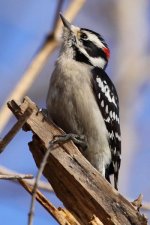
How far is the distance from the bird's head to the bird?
11 millimetres

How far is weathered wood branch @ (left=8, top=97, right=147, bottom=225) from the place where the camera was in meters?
3.25

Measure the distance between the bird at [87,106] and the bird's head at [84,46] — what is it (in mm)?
11

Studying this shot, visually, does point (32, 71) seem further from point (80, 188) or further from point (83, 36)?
point (83, 36)

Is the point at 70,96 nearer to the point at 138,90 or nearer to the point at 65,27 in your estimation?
the point at 65,27

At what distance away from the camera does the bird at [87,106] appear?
173 inches

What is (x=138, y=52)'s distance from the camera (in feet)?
21.3

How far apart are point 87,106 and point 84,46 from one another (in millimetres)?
A: 655

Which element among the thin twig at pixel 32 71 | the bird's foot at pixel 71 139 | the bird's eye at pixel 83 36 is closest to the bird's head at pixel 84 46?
the bird's eye at pixel 83 36

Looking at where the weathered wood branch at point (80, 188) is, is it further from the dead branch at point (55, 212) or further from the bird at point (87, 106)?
the bird at point (87, 106)

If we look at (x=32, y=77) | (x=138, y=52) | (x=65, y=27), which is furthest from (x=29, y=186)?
(x=138, y=52)

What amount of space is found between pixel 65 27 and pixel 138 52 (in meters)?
1.78

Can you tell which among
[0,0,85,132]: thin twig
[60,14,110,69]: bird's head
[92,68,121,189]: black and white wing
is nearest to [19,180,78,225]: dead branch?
[0,0,85,132]: thin twig

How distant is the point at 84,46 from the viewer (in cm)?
489

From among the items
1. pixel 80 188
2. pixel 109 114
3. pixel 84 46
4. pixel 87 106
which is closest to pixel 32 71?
pixel 80 188
